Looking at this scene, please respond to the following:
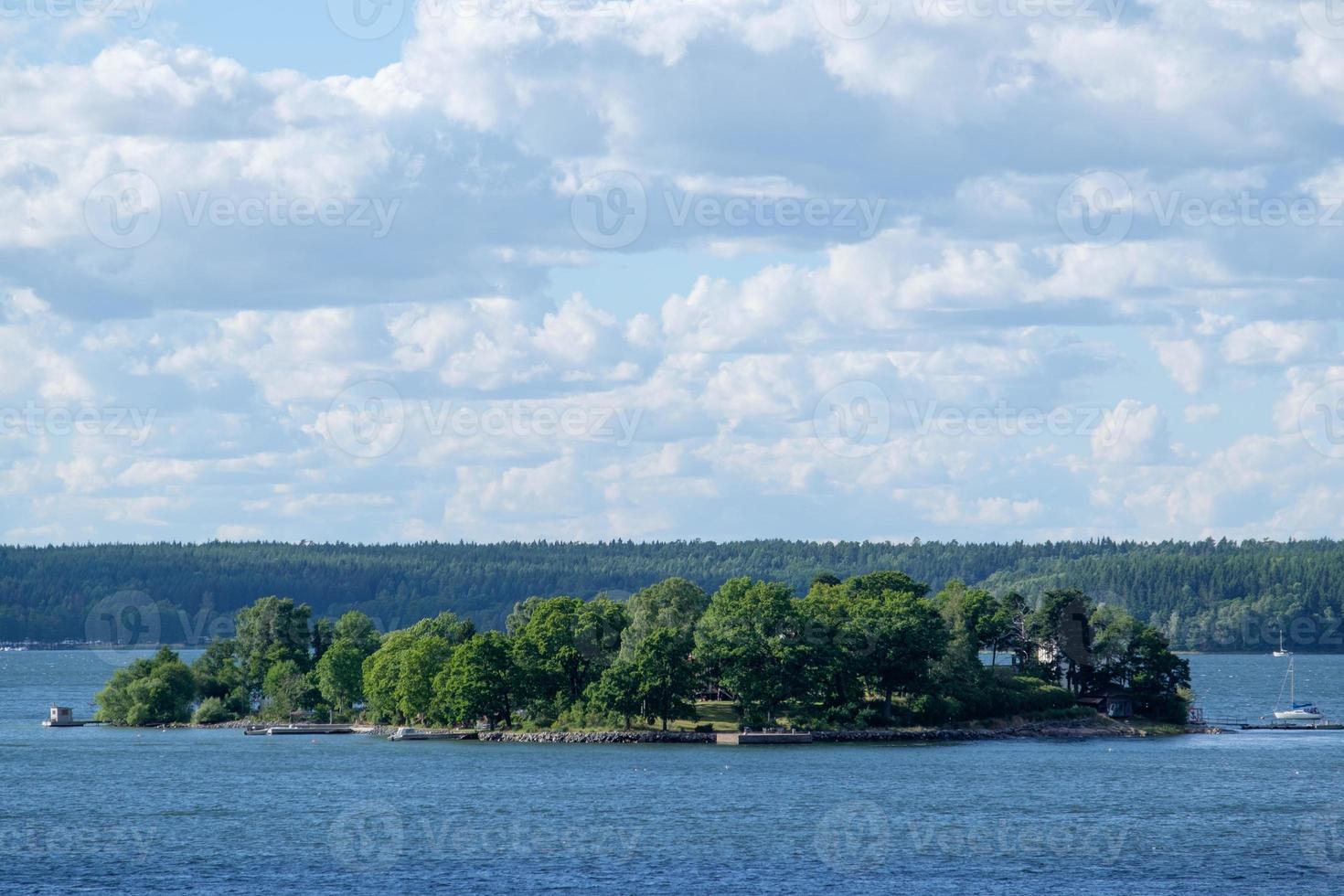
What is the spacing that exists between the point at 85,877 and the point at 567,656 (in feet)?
242

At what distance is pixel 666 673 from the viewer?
148125 mm

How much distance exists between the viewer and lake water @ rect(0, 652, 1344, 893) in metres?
83.2

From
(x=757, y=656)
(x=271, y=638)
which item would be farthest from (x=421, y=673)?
(x=757, y=656)

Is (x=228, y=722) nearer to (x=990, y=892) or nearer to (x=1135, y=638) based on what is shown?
(x=1135, y=638)

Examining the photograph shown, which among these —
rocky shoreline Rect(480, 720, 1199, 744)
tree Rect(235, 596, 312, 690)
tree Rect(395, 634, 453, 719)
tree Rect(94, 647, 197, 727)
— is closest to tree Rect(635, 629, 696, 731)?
rocky shoreline Rect(480, 720, 1199, 744)

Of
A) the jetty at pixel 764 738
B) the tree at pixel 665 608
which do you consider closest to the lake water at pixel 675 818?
the jetty at pixel 764 738

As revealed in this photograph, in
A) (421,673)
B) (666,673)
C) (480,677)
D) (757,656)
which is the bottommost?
(480,677)

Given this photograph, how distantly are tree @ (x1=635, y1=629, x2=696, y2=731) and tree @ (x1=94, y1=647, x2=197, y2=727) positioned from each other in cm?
5668

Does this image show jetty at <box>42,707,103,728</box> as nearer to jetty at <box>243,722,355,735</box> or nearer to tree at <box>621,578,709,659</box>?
jetty at <box>243,722,355,735</box>

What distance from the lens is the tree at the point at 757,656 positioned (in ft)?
481

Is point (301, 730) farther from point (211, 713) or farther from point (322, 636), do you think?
point (322, 636)

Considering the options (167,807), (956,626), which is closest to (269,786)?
(167,807)

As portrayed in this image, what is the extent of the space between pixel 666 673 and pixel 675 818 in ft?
149

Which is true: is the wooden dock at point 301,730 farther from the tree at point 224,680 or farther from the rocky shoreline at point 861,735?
the rocky shoreline at point 861,735
